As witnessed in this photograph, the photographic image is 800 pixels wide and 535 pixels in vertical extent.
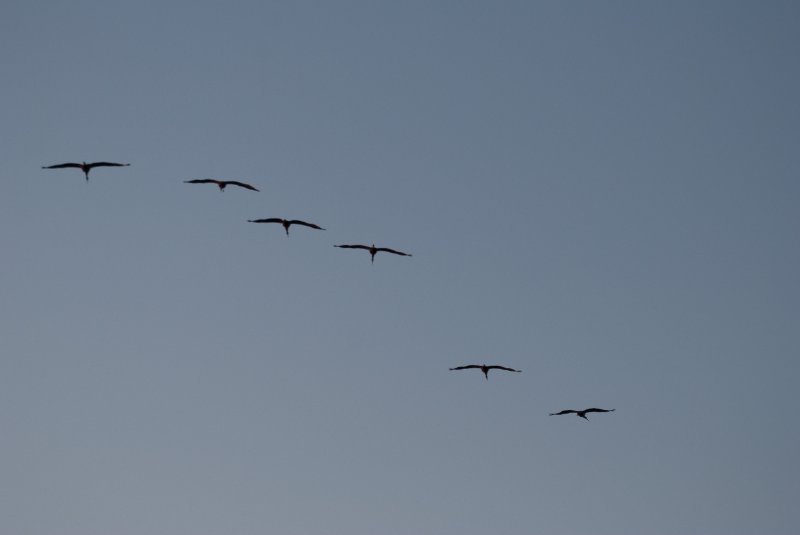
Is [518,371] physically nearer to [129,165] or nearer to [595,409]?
[595,409]

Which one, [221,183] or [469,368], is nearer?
[221,183]

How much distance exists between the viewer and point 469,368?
114 metres

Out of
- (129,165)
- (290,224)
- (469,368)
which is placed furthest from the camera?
(469,368)

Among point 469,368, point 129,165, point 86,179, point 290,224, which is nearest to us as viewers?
point 129,165

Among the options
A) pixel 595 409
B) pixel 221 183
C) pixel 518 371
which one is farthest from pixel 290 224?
pixel 595 409

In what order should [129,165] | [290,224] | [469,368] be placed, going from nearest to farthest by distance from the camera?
1. [129,165]
2. [290,224]
3. [469,368]

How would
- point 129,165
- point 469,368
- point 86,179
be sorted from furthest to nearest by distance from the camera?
point 469,368 < point 86,179 < point 129,165

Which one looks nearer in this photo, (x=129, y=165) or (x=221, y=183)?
(x=129, y=165)

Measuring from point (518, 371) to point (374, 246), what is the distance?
20003 millimetres

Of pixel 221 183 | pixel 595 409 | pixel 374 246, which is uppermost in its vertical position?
pixel 221 183

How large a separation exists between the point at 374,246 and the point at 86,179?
29.7 meters

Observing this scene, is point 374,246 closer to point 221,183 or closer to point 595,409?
point 221,183

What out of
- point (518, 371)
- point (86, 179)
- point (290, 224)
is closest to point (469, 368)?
point (518, 371)

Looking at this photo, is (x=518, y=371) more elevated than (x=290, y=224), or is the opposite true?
(x=290, y=224)
